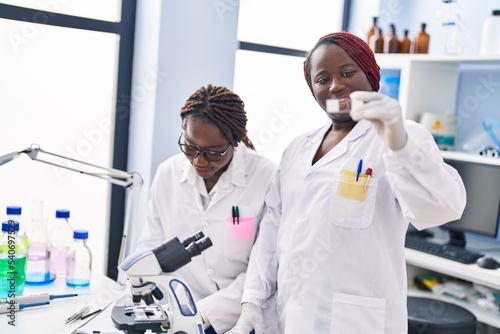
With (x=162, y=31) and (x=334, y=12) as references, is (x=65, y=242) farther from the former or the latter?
(x=334, y=12)

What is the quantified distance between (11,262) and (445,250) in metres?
1.95

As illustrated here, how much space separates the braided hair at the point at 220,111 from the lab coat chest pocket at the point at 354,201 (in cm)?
45

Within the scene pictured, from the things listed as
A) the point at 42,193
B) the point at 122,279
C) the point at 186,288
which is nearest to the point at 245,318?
the point at 186,288

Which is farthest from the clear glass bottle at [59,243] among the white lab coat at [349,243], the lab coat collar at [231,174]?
the white lab coat at [349,243]

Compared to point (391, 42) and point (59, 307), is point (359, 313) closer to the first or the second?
point (59, 307)

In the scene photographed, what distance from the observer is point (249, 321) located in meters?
1.49

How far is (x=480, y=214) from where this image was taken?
271 cm

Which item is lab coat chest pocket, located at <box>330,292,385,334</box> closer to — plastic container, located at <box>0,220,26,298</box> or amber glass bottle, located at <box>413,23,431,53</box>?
plastic container, located at <box>0,220,26,298</box>

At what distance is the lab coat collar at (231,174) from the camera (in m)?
1.76

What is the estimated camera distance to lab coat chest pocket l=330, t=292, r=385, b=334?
136 centimetres

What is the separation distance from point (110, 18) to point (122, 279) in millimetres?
1135

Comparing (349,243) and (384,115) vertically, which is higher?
(384,115)

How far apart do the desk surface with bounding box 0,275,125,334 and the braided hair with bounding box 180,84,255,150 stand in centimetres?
62

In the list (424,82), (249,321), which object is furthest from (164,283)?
(424,82)
